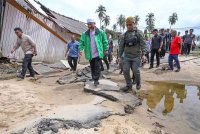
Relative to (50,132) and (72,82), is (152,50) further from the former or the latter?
(50,132)

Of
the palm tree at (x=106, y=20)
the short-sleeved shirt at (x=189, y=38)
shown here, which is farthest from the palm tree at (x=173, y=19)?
the short-sleeved shirt at (x=189, y=38)

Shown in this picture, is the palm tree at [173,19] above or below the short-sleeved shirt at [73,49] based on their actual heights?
above

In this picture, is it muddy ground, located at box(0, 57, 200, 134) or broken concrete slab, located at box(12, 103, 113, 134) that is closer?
broken concrete slab, located at box(12, 103, 113, 134)

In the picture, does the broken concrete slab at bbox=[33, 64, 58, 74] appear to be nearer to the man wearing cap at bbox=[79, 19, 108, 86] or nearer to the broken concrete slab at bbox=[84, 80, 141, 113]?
the man wearing cap at bbox=[79, 19, 108, 86]

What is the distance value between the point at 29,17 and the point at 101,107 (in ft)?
30.3

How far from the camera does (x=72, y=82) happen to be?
8961 mm

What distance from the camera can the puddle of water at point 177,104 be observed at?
19.1ft

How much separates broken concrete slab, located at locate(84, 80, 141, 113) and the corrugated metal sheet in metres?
6.72

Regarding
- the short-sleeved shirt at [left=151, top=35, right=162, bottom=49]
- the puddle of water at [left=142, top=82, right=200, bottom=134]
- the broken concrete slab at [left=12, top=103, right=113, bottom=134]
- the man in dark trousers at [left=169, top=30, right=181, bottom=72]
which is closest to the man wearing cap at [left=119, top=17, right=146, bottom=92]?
the puddle of water at [left=142, top=82, right=200, bottom=134]

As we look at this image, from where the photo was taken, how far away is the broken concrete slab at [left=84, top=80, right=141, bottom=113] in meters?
6.45

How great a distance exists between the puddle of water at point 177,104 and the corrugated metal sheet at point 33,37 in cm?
672

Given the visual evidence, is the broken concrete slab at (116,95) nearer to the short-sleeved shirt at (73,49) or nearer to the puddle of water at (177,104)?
the puddle of water at (177,104)

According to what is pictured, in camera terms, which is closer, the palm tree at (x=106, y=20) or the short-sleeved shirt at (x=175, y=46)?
the short-sleeved shirt at (x=175, y=46)

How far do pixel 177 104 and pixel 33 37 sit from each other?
9028 mm
